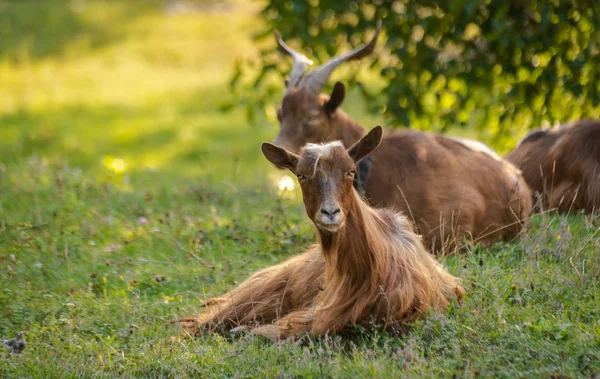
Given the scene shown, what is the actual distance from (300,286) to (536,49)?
200 inches

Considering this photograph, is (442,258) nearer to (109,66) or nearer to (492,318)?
(492,318)

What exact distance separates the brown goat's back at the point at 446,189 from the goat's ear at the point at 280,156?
1.83 meters

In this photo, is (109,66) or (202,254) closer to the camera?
(202,254)

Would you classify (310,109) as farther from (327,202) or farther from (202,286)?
(327,202)

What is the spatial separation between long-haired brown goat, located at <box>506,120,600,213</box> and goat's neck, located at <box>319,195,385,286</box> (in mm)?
2774

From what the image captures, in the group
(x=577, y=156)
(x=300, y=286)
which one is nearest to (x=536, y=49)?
(x=577, y=156)

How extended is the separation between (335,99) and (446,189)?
1.43 metres

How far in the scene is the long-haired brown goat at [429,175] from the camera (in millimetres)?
7750

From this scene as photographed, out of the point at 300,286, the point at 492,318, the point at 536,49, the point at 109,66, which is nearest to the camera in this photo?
the point at 492,318

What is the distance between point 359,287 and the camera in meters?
5.89

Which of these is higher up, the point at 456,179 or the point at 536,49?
the point at 536,49

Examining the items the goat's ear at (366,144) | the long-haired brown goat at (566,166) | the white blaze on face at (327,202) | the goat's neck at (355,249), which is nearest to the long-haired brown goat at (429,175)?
the long-haired brown goat at (566,166)

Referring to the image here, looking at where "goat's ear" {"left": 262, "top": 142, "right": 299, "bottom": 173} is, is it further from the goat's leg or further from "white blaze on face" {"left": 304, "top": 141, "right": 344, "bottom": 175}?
the goat's leg

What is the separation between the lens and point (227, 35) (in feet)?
88.6
